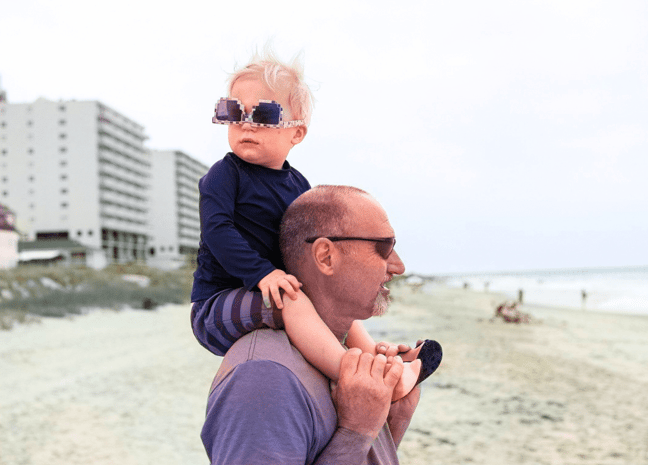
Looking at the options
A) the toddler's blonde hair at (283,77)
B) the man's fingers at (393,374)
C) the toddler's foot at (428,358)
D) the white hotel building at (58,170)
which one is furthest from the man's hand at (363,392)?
the white hotel building at (58,170)

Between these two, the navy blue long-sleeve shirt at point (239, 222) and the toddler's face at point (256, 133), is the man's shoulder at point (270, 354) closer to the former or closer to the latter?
the navy blue long-sleeve shirt at point (239, 222)

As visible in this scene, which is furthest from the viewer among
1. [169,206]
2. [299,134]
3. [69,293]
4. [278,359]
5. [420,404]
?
[169,206]

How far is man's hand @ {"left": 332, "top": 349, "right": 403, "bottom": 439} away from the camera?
1.77 meters

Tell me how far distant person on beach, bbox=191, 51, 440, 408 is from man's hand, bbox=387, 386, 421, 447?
85 mm

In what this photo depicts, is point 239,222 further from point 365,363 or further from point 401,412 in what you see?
point 401,412

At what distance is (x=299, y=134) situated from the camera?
6.74 ft

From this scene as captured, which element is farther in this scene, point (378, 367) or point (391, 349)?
point (391, 349)

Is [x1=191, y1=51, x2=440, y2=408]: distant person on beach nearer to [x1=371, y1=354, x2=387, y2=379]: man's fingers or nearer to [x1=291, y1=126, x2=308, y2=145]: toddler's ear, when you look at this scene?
[x1=291, y1=126, x2=308, y2=145]: toddler's ear

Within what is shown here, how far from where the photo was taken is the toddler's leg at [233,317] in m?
1.84

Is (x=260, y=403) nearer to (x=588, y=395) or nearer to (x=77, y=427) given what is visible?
(x=77, y=427)

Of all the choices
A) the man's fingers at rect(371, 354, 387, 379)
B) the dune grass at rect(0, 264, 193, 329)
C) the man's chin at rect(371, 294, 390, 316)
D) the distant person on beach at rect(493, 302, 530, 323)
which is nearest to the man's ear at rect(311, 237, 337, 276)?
the man's chin at rect(371, 294, 390, 316)

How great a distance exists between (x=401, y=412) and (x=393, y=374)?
0.35 meters

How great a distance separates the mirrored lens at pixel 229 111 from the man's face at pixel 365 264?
0.51 meters

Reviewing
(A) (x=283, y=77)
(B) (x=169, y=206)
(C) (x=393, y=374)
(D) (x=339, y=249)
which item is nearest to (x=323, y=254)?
(D) (x=339, y=249)
